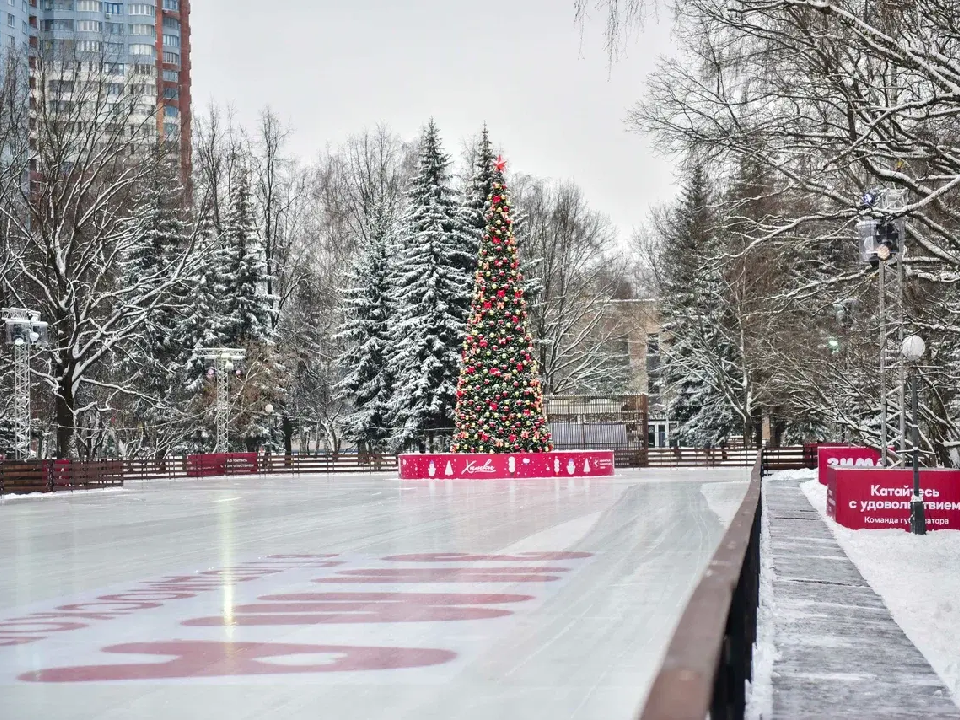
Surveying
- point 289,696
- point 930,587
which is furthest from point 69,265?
point 289,696

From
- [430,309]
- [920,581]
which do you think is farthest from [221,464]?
[920,581]

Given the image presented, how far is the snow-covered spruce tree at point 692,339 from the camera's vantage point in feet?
233

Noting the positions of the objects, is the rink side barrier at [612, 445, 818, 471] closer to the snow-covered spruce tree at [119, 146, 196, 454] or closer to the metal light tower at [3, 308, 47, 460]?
the snow-covered spruce tree at [119, 146, 196, 454]

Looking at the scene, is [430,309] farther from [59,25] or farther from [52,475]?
[59,25]

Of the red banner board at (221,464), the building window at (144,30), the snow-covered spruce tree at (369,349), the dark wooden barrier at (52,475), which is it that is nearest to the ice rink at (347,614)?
the dark wooden barrier at (52,475)

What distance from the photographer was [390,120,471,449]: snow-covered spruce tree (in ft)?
228

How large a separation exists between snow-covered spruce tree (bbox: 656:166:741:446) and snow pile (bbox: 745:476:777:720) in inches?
2119

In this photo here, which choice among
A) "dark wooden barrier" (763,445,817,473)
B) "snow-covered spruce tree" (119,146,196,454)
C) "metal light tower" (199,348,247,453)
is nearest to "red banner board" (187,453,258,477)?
"metal light tower" (199,348,247,453)

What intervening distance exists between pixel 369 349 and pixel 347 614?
61.9m

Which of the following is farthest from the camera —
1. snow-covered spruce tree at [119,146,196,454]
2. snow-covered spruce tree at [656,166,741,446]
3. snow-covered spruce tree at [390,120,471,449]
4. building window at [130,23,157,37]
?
building window at [130,23,157,37]

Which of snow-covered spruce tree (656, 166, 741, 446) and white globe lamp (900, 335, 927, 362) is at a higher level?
snow-covered spruce tree (656, 166, 741, 446)

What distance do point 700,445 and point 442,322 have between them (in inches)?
643

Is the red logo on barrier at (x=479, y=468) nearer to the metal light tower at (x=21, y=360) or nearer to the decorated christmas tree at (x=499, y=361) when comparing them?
the decorated christmas tree at (x=499, y=361)

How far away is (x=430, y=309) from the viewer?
69688mm
